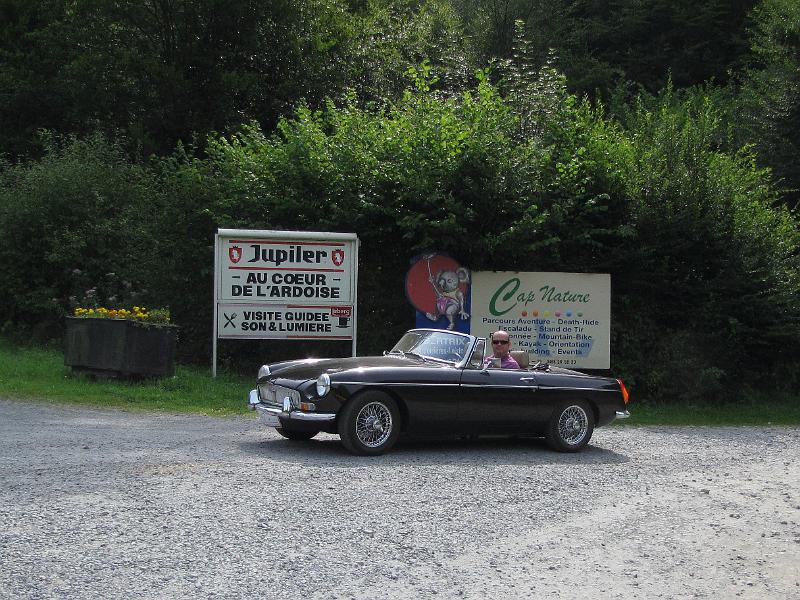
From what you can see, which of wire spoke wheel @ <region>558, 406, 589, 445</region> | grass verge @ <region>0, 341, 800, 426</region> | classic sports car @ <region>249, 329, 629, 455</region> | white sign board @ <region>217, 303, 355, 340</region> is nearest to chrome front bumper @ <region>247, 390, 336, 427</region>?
classic sports car @ <region>249, 329, 629, 455</region>

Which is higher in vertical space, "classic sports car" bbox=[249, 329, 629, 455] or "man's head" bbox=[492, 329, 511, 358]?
"man's head" bbox=[492, 329, 511, 358]

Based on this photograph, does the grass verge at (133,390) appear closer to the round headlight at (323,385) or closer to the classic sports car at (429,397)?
the classic sports car at (429,397)

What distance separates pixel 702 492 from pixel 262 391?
4.72m

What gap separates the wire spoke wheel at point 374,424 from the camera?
1027 cm

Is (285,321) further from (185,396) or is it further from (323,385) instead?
(323,385)

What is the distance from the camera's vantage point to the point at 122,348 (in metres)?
15.7

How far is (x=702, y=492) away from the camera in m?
9.16

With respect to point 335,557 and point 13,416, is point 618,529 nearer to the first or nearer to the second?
point 335,557

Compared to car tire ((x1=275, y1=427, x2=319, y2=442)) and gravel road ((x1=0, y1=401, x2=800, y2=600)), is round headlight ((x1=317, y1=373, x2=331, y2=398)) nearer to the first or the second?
gravel road ((x1=0, y1=401, x2=800, y2=600))

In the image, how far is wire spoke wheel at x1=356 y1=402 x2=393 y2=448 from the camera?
1027 cm

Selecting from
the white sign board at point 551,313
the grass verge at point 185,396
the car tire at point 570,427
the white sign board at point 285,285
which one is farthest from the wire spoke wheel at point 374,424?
the white sign board at point 551,313

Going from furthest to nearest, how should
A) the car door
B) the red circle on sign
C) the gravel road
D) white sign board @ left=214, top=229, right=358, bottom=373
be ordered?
the red circle on sign → white sign board @ left=214, top=229, right=358, bottom=373 → the car door → the gravel road

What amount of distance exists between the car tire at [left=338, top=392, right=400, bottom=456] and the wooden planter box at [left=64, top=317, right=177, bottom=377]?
6606mm

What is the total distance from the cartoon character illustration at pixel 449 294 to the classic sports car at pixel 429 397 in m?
5.70
